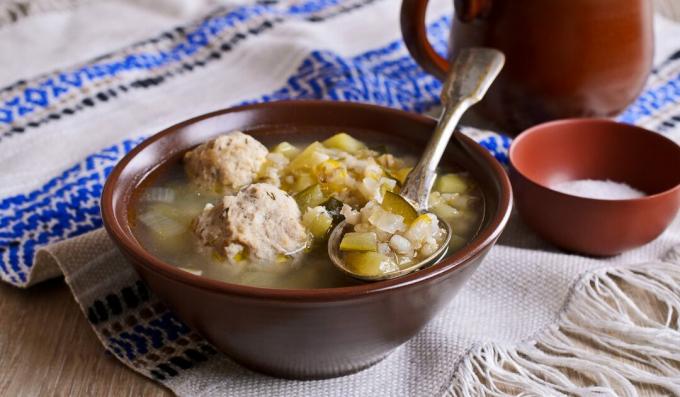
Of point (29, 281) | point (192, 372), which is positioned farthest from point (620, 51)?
point (29, 281)

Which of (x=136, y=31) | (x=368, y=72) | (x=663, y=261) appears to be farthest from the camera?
(x=136, y=31)

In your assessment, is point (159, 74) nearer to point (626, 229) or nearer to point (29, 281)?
point (29, 281)

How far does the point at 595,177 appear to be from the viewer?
2537mm

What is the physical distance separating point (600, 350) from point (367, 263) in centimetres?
71

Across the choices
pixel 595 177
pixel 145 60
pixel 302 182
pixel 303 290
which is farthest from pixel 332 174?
pixel 145 60

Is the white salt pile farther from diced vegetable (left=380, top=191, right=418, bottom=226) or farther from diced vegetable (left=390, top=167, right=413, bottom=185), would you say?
diced vegetable (left=380, top=191, right=418, bottom=226)

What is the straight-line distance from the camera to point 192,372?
6.01 feet

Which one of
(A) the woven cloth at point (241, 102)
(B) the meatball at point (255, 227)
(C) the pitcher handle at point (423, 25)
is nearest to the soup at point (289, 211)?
(B) the meatball at point (255, 227)

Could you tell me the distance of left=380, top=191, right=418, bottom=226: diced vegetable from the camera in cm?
172

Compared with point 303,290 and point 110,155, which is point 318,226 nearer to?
point 303,290

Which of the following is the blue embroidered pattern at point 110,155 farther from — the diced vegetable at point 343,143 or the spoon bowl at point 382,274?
the spoon bowl at point 382,274

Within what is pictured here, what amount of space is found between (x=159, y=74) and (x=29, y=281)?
1.22 meters

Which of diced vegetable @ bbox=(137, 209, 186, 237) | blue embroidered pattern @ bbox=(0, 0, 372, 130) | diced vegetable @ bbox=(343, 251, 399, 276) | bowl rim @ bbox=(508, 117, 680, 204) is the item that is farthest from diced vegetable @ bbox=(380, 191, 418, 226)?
blue embroidered pattern @ bbox=(0, 0, 372, 130)

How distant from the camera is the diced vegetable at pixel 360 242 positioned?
166cm
